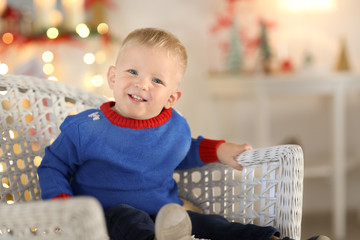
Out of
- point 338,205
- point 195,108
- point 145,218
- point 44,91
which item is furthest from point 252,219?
point 195,108

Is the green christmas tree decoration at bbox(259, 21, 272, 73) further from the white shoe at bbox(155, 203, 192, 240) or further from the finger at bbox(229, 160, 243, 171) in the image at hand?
the white shoe at bbox(155, 203, 192, 240)

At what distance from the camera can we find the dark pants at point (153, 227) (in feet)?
3.19

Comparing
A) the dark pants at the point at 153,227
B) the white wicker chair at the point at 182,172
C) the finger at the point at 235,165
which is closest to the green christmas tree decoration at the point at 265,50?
the white wicker chair at the point at 182,172

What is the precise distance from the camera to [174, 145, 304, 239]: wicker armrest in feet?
3.56

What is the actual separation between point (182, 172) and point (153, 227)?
1.08 feet

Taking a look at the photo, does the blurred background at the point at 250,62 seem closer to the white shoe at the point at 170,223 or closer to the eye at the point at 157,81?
the eye at the point at 157,81

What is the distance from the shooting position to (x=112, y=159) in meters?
1.10

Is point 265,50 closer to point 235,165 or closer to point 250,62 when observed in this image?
point 250,62

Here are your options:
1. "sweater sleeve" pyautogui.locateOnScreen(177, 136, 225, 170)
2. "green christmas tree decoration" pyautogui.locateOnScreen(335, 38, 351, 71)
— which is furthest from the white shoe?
"green christmas tree decoration" pyautogui.locateOnScreen(335, 38, 351, 71)

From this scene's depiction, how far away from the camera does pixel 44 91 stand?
131 centimetres

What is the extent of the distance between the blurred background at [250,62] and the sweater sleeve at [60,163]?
4.75 ft

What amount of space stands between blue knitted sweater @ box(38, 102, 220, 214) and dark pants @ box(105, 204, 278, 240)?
6cm

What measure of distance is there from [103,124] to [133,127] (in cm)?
6

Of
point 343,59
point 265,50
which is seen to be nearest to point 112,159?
point 265,50
